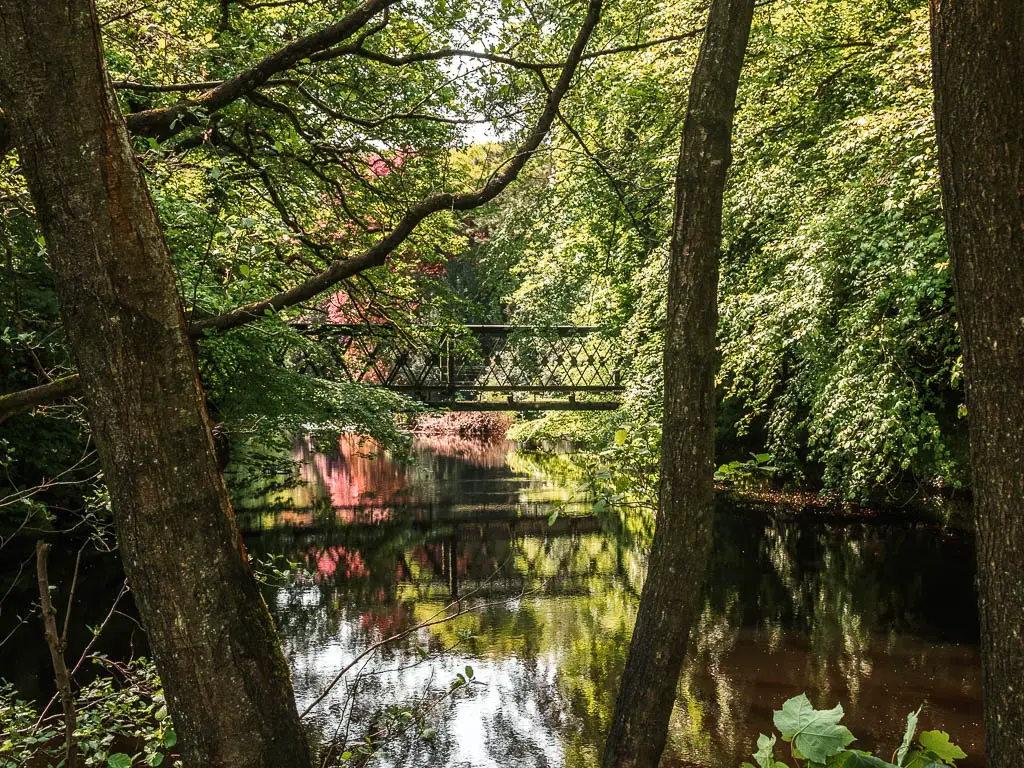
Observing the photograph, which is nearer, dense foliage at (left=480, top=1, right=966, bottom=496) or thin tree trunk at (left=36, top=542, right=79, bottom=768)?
thin tree trunk at (left=36, top=542, right=79, bottom=768)

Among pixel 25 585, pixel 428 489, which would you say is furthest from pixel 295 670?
pixel 428 489

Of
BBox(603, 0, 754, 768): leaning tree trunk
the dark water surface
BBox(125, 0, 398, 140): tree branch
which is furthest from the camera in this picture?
the dark water surface

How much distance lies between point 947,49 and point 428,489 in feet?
44.0

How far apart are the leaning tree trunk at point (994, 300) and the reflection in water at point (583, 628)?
210 centimetres

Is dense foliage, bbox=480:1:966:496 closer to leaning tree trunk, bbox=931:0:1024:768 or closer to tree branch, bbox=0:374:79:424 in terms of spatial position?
leaning tree trunk, bbox=931:0:1024:768

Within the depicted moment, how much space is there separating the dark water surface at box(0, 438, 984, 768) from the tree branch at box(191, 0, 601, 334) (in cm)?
118

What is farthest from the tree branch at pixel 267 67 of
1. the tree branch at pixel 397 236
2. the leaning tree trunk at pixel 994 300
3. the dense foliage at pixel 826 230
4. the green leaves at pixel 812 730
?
the green leaves at pixel 812 730

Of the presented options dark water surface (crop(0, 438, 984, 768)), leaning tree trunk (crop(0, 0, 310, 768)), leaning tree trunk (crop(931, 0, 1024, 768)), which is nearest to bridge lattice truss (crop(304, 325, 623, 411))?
dark water surface (crop(0, 438, 984, 768))

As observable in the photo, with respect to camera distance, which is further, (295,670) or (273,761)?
(295,670)

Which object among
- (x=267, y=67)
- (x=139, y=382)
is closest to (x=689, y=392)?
(x=139, y=382)

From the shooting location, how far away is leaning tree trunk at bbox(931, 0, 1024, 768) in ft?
5.85

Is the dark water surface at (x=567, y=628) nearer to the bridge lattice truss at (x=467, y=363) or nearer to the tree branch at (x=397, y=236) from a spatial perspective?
the tree branch at (x=397, y=236)

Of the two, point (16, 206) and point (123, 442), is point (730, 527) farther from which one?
point (123, 442)

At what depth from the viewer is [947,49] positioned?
1889 mm
